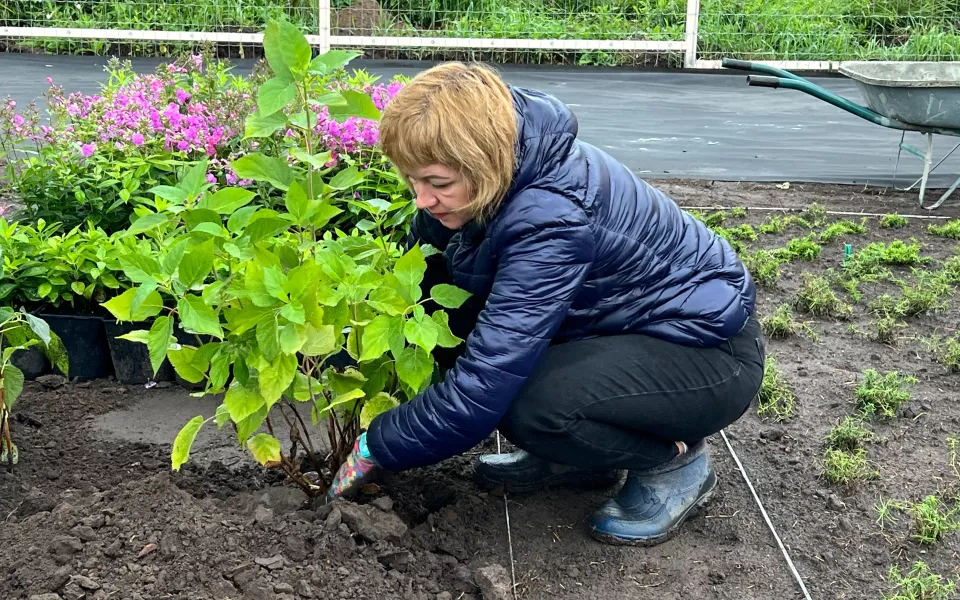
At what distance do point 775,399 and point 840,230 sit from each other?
2.14 m

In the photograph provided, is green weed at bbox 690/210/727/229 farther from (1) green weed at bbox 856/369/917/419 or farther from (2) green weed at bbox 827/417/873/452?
(2) green weed at bbox 827/417/873/452

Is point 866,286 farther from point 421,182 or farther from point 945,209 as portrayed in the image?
point 421,182

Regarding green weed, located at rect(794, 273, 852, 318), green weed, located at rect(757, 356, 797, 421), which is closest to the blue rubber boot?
green weed, located at rect(757, 356, 797, 421)

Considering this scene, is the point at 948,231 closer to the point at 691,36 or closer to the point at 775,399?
the point at 775,399

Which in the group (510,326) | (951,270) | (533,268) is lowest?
(951,270)

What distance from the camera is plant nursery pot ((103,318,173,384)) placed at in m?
3.33

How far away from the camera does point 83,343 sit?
11.1 feet

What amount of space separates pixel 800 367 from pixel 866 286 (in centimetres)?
105

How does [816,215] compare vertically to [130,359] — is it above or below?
above

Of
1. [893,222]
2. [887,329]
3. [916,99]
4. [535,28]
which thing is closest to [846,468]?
[887,329]

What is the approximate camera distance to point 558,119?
211cm

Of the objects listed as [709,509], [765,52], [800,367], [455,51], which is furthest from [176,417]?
[765,52]

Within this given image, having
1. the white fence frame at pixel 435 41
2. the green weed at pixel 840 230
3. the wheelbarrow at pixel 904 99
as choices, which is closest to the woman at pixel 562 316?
the green weed at pixel 840 230

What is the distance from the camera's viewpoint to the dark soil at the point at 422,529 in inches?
83.6
